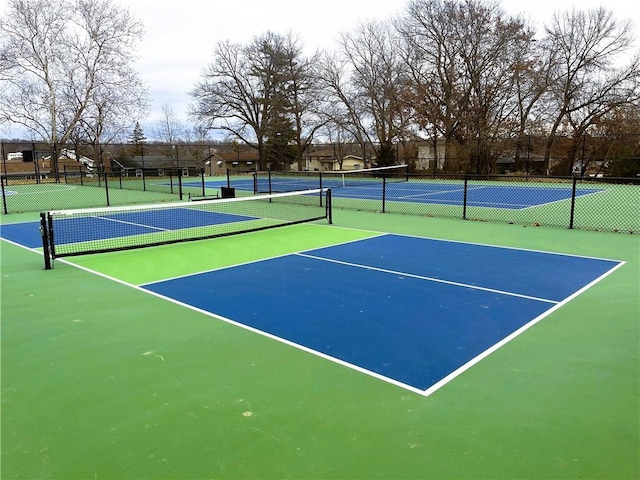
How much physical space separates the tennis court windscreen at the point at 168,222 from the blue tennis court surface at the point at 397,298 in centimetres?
289

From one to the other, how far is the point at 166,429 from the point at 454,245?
770 centimetres

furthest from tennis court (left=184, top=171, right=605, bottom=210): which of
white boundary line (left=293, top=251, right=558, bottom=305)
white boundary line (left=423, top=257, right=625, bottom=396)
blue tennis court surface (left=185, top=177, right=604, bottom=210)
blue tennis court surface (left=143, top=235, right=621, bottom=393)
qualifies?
white boundary line (left=423, top=257, right=625, bottom=396)

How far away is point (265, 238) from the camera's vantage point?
35.1ft

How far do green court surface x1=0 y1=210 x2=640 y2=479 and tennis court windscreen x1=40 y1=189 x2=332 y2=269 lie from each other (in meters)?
4.16

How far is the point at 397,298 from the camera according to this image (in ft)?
20.5

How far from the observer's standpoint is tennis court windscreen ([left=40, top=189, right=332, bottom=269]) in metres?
9.84

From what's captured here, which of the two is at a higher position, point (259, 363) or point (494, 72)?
point (494, 72)

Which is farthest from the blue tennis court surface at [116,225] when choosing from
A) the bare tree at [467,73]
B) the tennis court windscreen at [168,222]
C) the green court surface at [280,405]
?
the bare tree at [467,73]

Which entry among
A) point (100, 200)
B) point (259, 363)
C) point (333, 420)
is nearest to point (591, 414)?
point (333, 420)

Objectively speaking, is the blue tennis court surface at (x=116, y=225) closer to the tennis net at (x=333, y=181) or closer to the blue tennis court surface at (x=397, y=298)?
the tennis net at (x=333, y=181)

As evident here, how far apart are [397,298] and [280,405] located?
9.79ft

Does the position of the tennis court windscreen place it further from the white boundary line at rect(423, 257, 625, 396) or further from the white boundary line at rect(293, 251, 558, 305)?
the white boundary line at rect(423, 257, 625, 396)

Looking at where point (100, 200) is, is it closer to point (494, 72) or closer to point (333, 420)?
point (333, 420)

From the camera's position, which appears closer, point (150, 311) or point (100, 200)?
point (150, 311)
